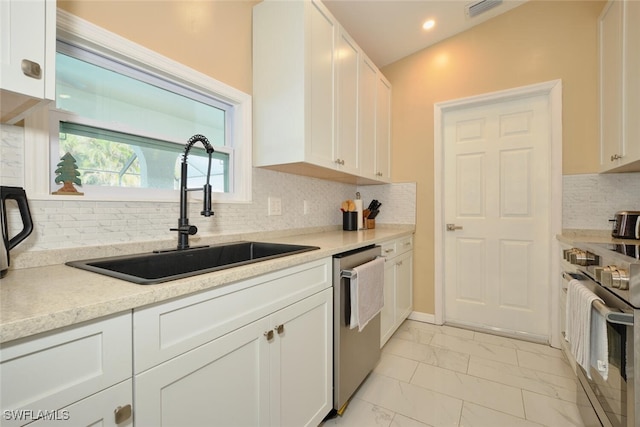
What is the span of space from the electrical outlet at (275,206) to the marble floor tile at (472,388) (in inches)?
56.6

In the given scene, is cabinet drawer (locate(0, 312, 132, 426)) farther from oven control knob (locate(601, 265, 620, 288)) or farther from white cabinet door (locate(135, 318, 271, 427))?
oven control knob (locate(601, 265, 620, 288))

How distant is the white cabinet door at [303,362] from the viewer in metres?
1.07

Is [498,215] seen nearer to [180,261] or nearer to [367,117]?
[367,117]

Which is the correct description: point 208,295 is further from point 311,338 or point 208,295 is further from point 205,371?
point 311,338

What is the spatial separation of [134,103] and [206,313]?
112cm

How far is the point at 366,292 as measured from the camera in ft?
5.13

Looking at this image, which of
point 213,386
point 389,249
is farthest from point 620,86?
point 213,386

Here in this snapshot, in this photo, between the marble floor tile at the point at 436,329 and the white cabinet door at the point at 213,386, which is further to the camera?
the marble floor tile at the point at 436,329

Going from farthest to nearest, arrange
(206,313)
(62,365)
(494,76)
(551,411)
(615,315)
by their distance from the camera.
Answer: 1. (494,76)
2. (551,411)
3. (615,315)
4. (206,313)
5. (62,365)

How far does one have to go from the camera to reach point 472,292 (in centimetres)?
264

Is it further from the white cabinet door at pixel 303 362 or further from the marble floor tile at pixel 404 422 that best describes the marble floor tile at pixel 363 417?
the white cabinet door at pixel 303 362

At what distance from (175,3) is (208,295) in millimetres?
1437

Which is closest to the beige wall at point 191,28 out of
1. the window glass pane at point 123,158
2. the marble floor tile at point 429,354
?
the window glass pane at point 123,158

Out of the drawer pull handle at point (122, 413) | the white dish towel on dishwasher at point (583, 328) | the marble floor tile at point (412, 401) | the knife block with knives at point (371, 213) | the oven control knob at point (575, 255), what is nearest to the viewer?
the drawer pull handle at point (122, 413)
